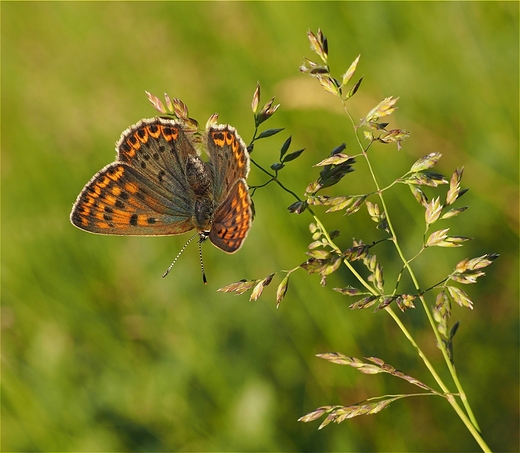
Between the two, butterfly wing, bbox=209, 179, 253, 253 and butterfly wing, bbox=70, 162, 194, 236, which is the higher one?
butterfly wing, bbox=70, 162, 194, 236

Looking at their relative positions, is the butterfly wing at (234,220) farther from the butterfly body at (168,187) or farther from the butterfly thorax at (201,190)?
the butterfly thorax at (201,190)

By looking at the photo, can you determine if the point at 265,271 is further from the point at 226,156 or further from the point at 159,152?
the point at 226,156

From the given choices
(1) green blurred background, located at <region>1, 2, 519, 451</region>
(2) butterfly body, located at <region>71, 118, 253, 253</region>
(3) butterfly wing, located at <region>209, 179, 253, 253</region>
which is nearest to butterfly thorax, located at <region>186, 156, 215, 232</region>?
(2) butterfly body, located at <region>71, 118, 253, 253</region>

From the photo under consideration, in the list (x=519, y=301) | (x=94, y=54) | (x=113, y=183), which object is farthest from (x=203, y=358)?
(x=94, y=54)

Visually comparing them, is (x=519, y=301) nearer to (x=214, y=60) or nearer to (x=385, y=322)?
(x=385, y=322)

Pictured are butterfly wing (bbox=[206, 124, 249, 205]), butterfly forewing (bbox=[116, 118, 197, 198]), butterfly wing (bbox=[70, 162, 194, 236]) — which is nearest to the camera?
butterfly wing (bbox=[206, 124, 249, 205])

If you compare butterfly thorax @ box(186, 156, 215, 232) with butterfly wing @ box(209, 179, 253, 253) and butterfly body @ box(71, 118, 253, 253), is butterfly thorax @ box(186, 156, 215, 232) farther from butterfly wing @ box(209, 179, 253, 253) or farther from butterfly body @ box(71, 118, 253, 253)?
butterfly wing @ box(209, 179, 253, 253)

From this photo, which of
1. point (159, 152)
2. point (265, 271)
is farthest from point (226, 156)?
point (265, 271)
